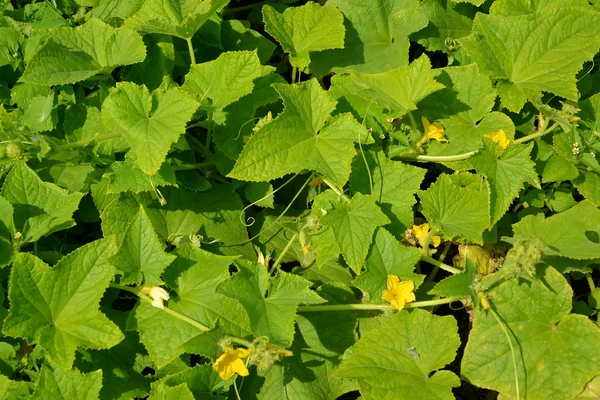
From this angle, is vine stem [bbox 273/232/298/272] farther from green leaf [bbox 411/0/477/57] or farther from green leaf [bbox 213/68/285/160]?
green leaf [bbox 411/0/477/57]

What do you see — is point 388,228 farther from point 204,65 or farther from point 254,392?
point 204,65

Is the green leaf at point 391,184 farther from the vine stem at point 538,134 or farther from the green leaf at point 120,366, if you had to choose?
the green leaf at point 120,366

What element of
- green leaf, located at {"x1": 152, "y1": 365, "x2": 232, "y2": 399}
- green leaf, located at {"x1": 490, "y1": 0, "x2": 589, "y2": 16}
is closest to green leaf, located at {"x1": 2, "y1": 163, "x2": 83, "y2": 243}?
green leaf, located at {"x1": 152, "y1": 365, "x2": 232, "y2": 399}

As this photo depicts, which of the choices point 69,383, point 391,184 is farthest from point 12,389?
point 391,184

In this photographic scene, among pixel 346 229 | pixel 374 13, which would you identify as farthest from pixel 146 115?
pixel 374 13

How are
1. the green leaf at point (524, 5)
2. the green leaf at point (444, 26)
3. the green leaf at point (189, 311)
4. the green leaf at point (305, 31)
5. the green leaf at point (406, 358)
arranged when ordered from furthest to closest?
the green leaf at point (444, 26), the green leaf at point (524, 5), the green leaf at point (305, 31), the green leaf at point (406, 358), the green leaf at point (189, 311)

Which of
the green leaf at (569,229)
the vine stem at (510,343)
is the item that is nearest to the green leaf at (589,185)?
the green leaf at (569,229)

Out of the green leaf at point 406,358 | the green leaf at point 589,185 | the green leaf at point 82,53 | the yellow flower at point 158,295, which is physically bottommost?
the green leaf at point 406,358
